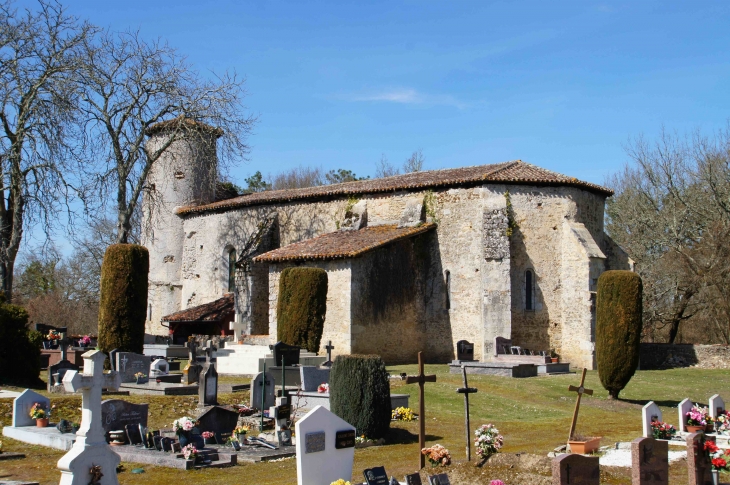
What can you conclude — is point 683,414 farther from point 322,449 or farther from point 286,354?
point 286,354

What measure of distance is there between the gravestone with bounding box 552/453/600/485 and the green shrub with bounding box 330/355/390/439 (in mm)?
5759

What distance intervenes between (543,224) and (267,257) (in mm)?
10029

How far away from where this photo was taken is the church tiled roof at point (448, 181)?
27.6 metres

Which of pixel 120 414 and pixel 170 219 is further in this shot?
pixel 170 219

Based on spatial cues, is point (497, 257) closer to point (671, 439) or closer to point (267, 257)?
point (267, 257)

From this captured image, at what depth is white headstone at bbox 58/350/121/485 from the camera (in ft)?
27.9

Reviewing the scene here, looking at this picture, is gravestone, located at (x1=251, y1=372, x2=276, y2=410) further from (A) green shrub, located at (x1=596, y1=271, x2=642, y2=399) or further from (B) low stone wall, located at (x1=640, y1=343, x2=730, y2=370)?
(B) low stone wall, located at (x1=640, y1=343, x2=730, y2=370)

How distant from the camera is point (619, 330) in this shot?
63.0 ft

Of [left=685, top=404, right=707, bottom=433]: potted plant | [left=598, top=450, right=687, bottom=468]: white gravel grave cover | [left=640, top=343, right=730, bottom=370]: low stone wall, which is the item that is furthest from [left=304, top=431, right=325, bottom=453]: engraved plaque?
[left=640, top=343, right=730, bottom=370]: low stone wall

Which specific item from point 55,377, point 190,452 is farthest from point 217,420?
point 55,377

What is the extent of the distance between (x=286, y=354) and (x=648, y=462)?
1159 cm

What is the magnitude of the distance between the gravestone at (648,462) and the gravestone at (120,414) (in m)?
8.02

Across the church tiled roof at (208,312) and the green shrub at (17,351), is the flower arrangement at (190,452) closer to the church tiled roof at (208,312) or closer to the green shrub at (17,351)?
the green shrub at (17,351)

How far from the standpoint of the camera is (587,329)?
2616 centimetres
